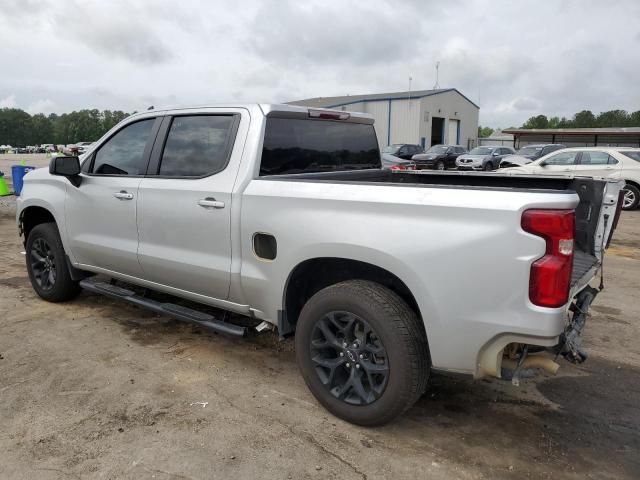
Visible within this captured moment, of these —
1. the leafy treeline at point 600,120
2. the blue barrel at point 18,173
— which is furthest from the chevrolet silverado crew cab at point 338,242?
the leafy treeline at point 600,120

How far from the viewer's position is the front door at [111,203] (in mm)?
4121

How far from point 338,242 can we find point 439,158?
26392 millimetres

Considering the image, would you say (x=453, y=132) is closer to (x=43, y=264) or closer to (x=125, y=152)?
(x=43, y=264)

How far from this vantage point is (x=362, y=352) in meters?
2.96

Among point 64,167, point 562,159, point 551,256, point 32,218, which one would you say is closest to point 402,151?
point 562,159

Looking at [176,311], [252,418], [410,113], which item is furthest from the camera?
[410,113]

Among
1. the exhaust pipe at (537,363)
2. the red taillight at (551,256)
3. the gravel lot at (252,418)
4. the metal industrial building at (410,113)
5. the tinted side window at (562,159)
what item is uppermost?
the metal industrial building at (410,113)

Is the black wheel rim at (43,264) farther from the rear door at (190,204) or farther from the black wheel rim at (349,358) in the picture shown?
the black wheel rim at (349,358)

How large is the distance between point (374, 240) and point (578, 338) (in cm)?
125

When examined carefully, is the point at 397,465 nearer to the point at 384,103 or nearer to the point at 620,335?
the point at 620,335

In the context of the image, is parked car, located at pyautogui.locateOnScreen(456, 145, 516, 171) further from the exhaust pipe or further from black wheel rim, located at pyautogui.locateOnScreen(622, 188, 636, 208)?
the exhaust pipe

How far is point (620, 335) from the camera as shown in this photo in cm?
461

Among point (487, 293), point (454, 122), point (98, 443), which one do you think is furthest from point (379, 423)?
point (454, 122)

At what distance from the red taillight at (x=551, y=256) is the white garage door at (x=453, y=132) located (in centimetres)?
5192
